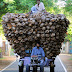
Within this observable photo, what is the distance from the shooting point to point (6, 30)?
275 inches

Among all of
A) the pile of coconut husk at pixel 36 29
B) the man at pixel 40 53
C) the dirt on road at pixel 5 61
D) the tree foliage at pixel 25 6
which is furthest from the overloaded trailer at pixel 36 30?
the dirt on road at pixel 5 61

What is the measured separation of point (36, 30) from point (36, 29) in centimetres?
3

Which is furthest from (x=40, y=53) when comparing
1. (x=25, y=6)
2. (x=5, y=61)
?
(x=5, y=61)

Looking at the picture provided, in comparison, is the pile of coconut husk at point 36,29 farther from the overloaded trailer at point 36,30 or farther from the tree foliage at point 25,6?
the tree foliage at point 25,6

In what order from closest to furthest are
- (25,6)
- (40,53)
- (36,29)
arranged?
(36,29) → (40,53) → (25,6)

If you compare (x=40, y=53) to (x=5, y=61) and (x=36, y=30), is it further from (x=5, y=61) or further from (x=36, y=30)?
(x=5, y=61)

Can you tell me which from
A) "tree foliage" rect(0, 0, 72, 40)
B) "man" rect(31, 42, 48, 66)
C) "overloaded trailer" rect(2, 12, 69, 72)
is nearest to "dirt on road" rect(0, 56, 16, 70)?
"tree foliage" rect(0, 0, 72, 40)

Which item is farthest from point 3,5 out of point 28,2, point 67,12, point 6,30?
point 6,30

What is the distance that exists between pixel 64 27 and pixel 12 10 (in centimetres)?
807

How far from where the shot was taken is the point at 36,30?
6.60m

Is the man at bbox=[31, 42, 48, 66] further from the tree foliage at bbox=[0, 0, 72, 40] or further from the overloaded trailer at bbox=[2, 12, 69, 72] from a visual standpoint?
the tree foliage at bbox=[0, 0, 72, 40]

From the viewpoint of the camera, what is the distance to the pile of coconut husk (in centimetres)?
656

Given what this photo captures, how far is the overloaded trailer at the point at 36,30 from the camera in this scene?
6.57 m

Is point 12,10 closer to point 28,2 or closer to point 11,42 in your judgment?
point 28,2
